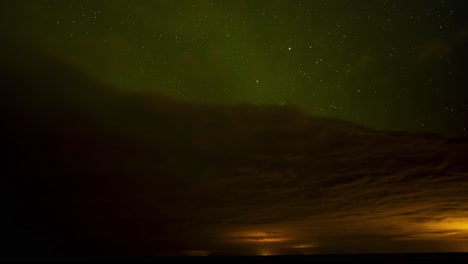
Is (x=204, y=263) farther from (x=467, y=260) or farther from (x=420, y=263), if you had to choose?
(x=467, y=260)

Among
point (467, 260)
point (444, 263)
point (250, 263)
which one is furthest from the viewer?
point (250, 263)

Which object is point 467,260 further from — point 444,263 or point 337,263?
point 337,263

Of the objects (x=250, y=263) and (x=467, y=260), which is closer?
(x=467, y=260)

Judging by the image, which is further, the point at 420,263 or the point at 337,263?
the point at 337,263

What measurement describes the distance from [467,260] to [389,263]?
5.23ft

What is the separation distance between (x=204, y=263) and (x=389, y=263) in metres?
4.08

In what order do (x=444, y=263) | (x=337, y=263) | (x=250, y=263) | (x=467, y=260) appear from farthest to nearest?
(x=337, y=263)
(x=250, y=263)
(x=467, y=260)
(x=444, y=263)

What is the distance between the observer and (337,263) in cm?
1265


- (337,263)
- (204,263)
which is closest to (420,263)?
(337,263)

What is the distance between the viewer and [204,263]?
31.7 feet

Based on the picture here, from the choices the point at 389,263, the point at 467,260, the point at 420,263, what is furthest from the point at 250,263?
the point at 467,260

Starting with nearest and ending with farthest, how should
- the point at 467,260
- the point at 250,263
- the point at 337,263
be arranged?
the point at 467,260 → the point at 250,263 → the point at 337,263

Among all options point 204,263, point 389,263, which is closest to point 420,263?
point 389,263

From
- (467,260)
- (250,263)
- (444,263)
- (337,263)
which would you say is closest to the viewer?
(444,263)
